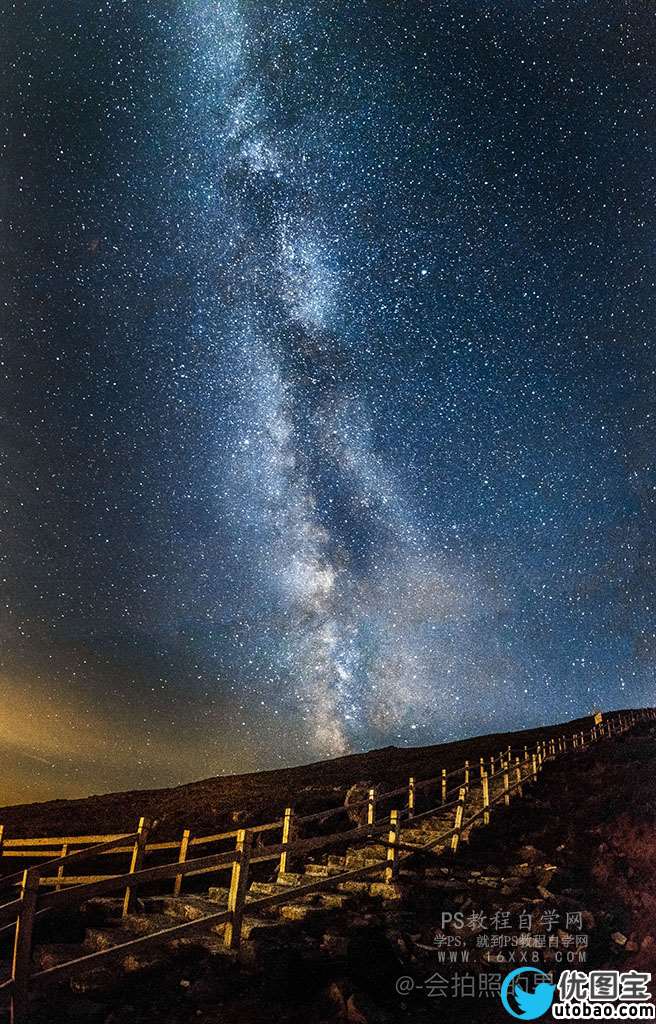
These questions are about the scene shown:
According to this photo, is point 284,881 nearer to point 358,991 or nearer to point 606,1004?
point 358,991

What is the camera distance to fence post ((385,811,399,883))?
10503mm

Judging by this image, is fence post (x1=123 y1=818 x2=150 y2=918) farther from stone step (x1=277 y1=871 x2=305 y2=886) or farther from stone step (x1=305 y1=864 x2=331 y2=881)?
stone step (x1=305 y1=864 x2=331 y2=881)

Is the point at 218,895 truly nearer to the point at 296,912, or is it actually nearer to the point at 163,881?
the point at 296,912

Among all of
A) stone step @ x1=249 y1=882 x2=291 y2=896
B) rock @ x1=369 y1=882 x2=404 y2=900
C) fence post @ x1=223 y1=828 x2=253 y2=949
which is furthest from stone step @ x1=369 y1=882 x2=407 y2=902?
fence post @ x1=223 y1=828 x2=253 y2=949

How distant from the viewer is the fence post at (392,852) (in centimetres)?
1050

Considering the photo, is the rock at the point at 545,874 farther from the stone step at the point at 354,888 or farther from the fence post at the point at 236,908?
the fence post at the point at 236,908

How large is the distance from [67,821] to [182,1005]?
20.8 m

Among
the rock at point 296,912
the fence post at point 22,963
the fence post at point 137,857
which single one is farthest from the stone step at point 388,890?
the fence post at point 22,963

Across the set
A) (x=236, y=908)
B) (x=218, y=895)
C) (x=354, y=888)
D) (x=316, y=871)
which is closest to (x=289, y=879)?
(x=316, y=871)

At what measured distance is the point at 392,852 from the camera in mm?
10867

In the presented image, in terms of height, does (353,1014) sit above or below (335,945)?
below

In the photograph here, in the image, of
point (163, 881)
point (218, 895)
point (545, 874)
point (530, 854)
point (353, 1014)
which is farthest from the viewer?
point (163, 881)

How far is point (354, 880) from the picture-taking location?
415 inches

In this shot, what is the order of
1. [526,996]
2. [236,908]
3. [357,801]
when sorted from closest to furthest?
[526,996]
[236,908]
[357,801]
